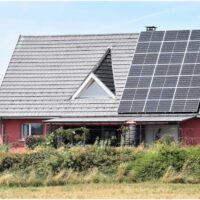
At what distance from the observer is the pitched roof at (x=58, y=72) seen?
156 feet

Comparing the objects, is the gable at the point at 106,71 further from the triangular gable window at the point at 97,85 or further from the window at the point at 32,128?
the window at the point at 32,128

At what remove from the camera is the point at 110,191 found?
2616 cm

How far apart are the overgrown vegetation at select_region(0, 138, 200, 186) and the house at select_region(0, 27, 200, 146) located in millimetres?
12387

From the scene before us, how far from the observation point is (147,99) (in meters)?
44.7

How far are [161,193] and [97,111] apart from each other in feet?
70.1

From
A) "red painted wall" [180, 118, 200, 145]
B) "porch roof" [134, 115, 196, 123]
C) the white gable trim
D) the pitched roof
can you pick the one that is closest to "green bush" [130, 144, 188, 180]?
"porch roof" [134, 115, 196, 123]

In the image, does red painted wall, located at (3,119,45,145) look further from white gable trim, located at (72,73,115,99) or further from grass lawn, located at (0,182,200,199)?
grass lawn, located at (0,182,200,199)

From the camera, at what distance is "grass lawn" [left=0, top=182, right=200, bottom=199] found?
25.0 meters

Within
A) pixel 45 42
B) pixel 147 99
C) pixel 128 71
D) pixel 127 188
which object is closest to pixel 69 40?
pixel 45 42

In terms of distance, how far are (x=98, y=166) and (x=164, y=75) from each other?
53.8 ft

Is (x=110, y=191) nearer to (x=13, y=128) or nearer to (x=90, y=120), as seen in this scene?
(x=90, y=120)

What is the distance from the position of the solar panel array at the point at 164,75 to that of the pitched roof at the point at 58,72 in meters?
1.53

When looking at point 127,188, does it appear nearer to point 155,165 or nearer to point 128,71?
point 155,165

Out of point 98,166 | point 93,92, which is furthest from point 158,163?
point 93,92
